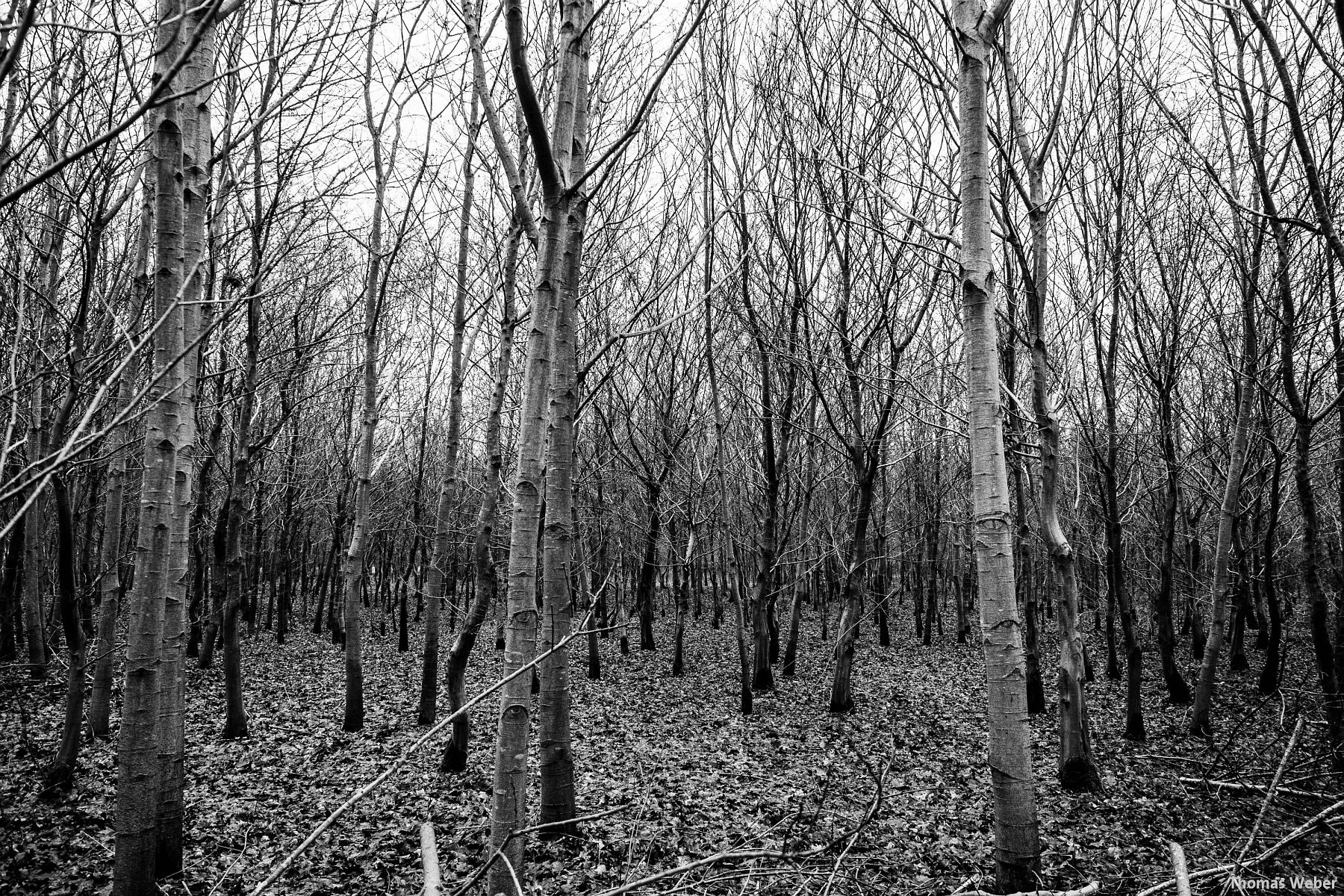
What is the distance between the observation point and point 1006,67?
5.92 meters

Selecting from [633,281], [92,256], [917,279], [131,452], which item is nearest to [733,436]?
[633,281]

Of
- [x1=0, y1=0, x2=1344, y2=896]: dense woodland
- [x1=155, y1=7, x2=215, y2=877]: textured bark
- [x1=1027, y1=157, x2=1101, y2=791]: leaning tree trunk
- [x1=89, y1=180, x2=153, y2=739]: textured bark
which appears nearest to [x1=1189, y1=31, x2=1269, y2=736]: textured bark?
[x1=0, y1=0, x2=1344, y2=896]: dense woodland

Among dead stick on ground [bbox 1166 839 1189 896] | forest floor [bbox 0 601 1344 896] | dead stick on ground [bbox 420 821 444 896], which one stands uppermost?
dead stick on ground [bbox 420 821 444 896]

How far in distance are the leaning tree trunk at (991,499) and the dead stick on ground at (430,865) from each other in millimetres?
2467

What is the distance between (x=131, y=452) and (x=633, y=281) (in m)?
6.97

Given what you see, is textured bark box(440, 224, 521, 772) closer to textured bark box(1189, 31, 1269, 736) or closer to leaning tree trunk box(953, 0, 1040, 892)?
leaning tree trunk box(953, 0, 1040, 892)

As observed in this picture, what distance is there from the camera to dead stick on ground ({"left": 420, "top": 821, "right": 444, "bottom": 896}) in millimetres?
1317

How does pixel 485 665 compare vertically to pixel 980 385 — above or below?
below

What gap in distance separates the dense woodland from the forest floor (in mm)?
57

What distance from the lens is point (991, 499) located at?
333 centimetres

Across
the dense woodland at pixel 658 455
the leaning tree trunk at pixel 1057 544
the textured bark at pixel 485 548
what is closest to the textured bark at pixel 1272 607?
the dense woodland at pixel 658 455

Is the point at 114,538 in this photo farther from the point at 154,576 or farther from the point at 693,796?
the point at 693,796

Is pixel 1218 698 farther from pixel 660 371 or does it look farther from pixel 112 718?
pixel 112 718

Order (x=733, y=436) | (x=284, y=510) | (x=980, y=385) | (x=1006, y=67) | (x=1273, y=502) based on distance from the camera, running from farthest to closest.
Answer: (x=284, y=510), (x=733, y=436), (x=1273, y=502), (x=1006, y=67), (x=980, y=385)
